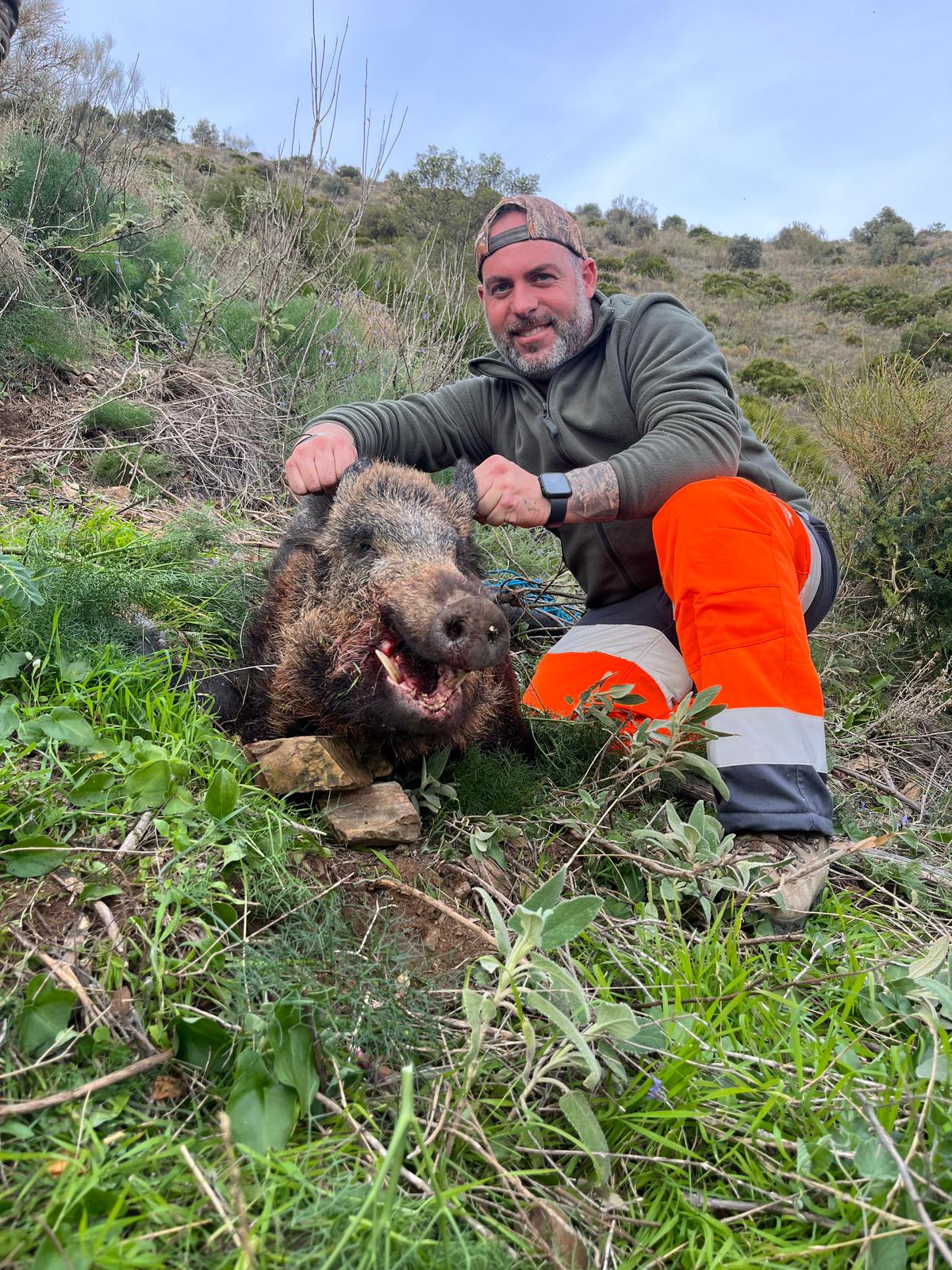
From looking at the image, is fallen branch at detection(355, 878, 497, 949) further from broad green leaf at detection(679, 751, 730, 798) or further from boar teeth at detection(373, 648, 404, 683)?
broad green leaf at detection(679, 751, 730, 798)

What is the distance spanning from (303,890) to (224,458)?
13.9 feet

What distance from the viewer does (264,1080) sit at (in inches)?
52.9

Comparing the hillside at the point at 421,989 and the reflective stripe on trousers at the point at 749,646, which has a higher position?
the reflective stripe on trousers at the point at 749,646

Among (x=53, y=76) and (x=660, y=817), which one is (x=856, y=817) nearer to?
(x=660, y=817)

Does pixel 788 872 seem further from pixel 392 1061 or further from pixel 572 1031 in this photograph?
pixel 392 1061

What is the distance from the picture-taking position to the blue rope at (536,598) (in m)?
4.49

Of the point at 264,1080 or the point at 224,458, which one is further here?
the point at 224,458

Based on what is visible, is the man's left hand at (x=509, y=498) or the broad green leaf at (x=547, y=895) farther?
the man's left hand at (x=509, y=498)

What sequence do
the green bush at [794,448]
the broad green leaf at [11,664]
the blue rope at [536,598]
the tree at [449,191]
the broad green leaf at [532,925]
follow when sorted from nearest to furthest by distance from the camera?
the broad green leaf at [532,925] < the broad green leaf at [11,664] < the blue rope at [536,598] < the green bush at [794,448] < the tree at [449,191]

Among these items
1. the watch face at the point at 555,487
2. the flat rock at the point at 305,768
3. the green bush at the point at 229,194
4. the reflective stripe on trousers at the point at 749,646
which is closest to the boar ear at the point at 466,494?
the watch face at the point at 555,487

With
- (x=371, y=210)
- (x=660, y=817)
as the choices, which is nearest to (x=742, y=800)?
(x=660, y=817)

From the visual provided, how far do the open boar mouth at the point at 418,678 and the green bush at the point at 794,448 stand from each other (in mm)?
7902

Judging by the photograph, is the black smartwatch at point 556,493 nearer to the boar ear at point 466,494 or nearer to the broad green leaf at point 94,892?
the boar ear at point 466,494

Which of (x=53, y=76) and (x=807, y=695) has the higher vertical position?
(x=53, y=76)
